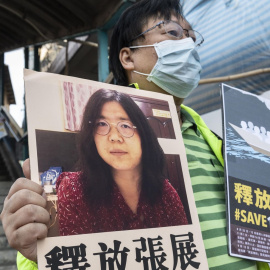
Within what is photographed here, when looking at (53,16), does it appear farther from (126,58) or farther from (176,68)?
(176,68)

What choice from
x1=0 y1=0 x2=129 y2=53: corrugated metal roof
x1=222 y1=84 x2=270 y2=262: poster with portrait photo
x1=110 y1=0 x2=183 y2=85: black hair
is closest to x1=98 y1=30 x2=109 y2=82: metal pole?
x1=0 y1=0 x2=129 y2=53: corrugated metal roof

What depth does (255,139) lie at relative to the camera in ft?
3.43

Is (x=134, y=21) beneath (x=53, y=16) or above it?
beneath

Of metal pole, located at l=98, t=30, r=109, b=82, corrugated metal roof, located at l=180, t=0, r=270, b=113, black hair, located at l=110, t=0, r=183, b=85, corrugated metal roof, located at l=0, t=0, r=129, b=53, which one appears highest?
corrugated metal roof, located at l=0, t=0, r=129, b=53

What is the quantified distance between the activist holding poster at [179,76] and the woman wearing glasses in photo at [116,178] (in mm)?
186

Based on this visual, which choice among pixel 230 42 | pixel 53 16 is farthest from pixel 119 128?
pixel 53 16

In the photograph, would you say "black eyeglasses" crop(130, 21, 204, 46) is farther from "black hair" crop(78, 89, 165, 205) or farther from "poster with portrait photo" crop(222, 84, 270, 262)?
"black hair" crop(78, 89, 165, 205)

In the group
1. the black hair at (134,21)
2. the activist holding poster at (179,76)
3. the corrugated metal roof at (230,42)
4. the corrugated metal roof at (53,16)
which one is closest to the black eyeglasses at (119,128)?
the activist holding poster at (179,76)

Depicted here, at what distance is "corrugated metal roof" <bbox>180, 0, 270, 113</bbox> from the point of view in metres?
2.21

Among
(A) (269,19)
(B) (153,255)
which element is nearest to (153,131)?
(B) (153,255)

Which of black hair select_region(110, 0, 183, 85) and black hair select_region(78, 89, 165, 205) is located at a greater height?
black hair select_region(110, 0, 183, 85)

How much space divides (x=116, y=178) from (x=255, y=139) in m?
0.50

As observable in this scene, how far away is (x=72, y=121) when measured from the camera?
753mm

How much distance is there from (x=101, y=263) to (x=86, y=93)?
1.23 feet
